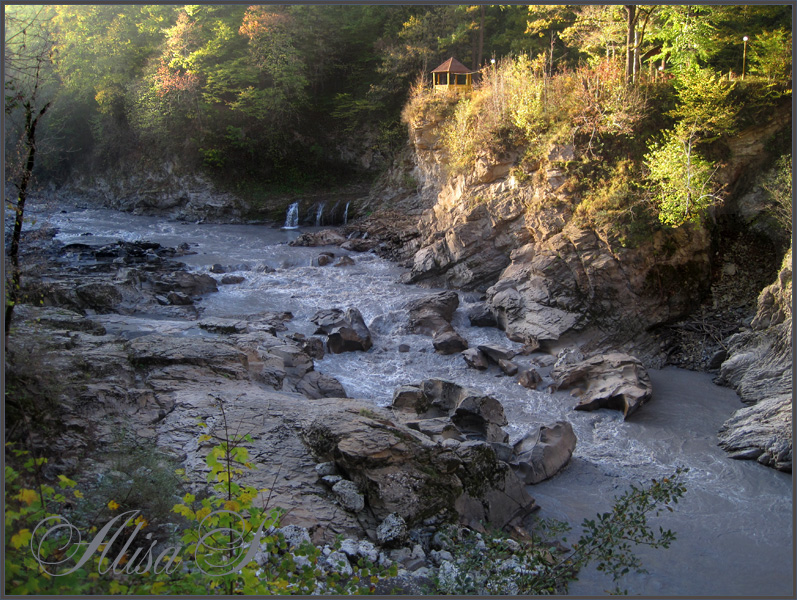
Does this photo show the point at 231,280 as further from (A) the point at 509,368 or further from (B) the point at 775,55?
(B) the point at 775,55

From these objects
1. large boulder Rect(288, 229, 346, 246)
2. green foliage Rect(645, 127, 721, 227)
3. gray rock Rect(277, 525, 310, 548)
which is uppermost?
green foliage Rect(645, 127, 721, 227)

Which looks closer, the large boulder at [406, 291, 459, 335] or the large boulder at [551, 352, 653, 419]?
the large boulder at [551, 352, 653, 419]

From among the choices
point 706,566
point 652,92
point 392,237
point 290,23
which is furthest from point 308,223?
point 706,566

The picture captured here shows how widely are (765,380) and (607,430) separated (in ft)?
11.8

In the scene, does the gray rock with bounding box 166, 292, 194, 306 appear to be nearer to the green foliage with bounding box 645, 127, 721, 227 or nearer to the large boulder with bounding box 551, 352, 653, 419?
the large boulder with bounding box 551, 352, 653, 419

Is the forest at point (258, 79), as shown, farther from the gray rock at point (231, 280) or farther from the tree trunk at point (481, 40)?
the gray rock at point (231, 280)

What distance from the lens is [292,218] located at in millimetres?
30078

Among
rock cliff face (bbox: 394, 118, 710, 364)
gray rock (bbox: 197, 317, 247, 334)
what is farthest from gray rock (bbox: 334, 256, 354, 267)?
gray rock (bbox: 197, 317, 247, 334)

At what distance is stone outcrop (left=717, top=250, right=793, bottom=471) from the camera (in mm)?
9469

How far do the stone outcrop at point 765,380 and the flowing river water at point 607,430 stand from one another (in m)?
0.27

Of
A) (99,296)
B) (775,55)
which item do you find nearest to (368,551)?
(99,296)

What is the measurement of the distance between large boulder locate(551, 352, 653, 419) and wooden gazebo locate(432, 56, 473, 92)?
1680 centimetres

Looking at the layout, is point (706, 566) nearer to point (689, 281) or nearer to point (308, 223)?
point (689, 281)

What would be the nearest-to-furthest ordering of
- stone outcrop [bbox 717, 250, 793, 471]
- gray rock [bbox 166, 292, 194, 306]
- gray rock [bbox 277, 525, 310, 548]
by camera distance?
gray rock [bbox 277, 525, 310, 548] → stone outcrop [bbox 717, 250, 793, 471] → gray rock [bbox 166, 292, 194, 306]
